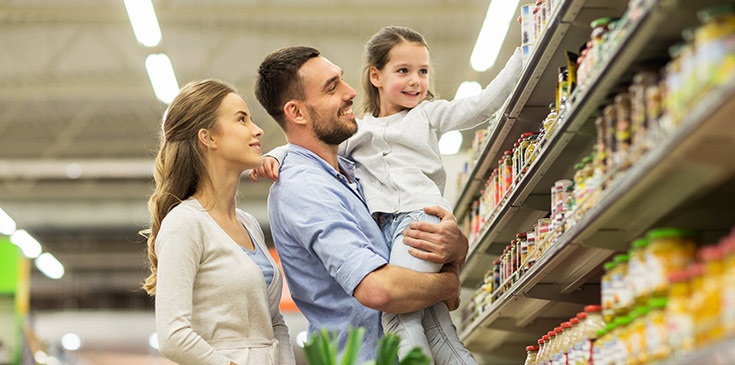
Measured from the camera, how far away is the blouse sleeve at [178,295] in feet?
9.26

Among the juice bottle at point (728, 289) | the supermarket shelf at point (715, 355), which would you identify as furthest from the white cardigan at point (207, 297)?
the juice bottle at point (728, 289)

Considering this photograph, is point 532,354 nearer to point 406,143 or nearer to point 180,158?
point 406,143

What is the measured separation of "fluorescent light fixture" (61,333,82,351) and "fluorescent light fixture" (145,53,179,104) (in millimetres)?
10541

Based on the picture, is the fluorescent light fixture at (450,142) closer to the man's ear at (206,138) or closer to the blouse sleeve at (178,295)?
the man's ear at (206,138)

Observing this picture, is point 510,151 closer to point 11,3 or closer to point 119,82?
point 11,3

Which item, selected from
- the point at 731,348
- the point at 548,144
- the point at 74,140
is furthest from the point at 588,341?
the point at 74,140

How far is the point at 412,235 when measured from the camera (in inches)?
129

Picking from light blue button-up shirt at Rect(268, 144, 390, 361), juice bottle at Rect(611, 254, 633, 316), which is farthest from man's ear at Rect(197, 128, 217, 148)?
juice bottle at Rect(611, 254, 633, 316)

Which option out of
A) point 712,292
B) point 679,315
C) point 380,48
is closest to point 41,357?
point 380,48

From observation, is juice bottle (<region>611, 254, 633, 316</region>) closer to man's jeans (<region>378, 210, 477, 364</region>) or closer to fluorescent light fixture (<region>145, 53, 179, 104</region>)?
man's jeans (<region>378, 210, 477, 364</region>)

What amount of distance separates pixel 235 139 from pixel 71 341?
16425 mm

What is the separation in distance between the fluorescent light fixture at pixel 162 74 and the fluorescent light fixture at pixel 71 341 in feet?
34.6

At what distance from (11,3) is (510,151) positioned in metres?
7.29

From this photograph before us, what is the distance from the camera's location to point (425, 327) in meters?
3.34
